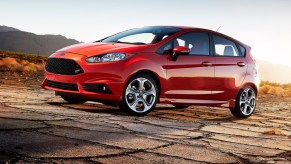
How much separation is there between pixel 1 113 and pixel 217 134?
2651 mm

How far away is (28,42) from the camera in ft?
547

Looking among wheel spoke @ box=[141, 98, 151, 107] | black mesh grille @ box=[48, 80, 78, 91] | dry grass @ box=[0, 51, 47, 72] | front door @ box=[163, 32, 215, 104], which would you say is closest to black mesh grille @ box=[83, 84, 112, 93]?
black mesh grille @ box=[48, 80, 78, 91]

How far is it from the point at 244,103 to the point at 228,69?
88cm

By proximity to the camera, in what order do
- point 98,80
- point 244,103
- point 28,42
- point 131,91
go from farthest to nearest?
point 28,42 → point 244,103 → point 131,91 → point 98,80

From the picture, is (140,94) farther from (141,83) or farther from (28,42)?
(28,42)

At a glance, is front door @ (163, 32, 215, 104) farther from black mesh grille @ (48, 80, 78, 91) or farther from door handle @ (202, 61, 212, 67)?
black mesh grille @ (48, 80, 78, 91)

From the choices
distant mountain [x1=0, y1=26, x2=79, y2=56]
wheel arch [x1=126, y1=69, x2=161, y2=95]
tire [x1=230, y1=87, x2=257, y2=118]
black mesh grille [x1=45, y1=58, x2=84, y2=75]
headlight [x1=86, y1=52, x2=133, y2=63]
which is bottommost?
tire [x1=230, y1=87, x2=257, y2=118]

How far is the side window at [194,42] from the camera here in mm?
7202

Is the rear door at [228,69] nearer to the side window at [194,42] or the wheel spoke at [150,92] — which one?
the side window at [194,42]

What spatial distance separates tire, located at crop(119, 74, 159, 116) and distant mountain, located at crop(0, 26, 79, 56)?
152m

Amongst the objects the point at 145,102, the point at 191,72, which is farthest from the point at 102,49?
the point at 191,72

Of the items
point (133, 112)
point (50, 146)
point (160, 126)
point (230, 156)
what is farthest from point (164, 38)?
point (50, 146)

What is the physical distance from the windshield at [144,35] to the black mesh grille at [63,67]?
123cm

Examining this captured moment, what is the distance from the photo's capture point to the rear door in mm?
7891
